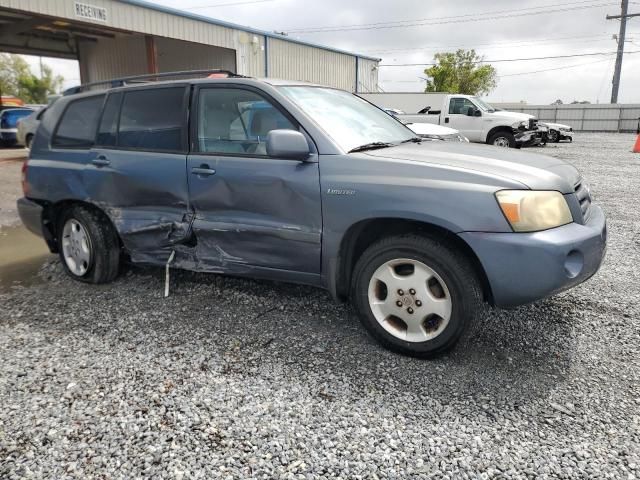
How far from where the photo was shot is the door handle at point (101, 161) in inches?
157

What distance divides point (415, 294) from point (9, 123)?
20137 mm

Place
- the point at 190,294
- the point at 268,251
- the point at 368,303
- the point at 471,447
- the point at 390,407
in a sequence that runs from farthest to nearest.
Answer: the point at 190,294 < the point at 268,251 < the point at 368,303 < the point at 390,407 < the point at 471,447

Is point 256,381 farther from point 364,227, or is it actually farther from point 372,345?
point 364,227

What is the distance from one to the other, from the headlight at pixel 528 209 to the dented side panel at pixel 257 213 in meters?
1.09

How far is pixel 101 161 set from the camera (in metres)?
4.01

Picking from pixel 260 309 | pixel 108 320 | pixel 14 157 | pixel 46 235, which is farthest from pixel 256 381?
pixel 14 157

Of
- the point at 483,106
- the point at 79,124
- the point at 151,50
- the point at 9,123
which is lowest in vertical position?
the point at 79,124

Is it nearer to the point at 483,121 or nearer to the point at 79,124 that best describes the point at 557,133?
the point at 483,121

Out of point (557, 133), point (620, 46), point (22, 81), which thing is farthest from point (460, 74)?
point (22, 81)

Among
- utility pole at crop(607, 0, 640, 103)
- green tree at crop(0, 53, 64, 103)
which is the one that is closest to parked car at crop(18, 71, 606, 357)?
utility pole at crop(607, 0, 640, 103)

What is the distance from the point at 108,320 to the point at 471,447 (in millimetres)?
2648

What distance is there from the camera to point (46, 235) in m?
4.53

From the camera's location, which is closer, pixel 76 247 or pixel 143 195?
pixel 143 195

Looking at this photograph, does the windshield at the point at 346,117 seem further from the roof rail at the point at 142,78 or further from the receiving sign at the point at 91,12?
the receiving sign at the point at 91,12
